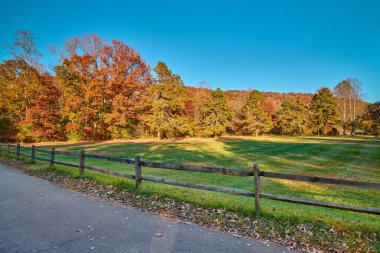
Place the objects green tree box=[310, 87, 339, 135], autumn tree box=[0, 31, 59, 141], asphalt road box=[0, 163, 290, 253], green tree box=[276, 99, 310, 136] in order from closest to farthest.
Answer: asphalt road box=[0, 163, 290, 253] < autumn tree box=[0, 31, 59, 141] < green tree box=[310, 87, 339, 135] < green tree box=[276, 99, 310, 136]

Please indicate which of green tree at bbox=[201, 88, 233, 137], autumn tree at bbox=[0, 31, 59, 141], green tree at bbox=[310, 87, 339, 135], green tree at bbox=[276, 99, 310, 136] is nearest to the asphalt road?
autumn tree at bbox=[0, 31, 59, 141]

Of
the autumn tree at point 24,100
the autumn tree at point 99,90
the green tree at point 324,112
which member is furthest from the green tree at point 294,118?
the autumn tree at point 24,100

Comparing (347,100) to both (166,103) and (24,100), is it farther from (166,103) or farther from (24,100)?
(24,100)

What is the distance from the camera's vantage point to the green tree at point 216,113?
53.5 metres

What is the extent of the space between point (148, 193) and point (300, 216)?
479 centimetres

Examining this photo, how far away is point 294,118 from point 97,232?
64.4m

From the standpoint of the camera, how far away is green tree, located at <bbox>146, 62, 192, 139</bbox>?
4362 cm

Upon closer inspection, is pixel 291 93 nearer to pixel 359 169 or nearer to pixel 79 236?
pixel 359 169

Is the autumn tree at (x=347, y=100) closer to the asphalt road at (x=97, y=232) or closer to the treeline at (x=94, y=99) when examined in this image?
the treeline at (x=94, y=99)

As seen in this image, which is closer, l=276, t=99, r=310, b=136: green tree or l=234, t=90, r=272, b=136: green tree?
l=276, t=99, r=310, b=136: green tree

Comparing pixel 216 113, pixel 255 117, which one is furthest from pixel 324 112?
pixel 216 113

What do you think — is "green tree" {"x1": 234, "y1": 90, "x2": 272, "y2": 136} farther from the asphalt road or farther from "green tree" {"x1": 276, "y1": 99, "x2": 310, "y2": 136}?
the asphalt road

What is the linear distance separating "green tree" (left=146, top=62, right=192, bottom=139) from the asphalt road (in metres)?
36.5

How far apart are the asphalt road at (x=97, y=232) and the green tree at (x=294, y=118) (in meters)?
62.3
